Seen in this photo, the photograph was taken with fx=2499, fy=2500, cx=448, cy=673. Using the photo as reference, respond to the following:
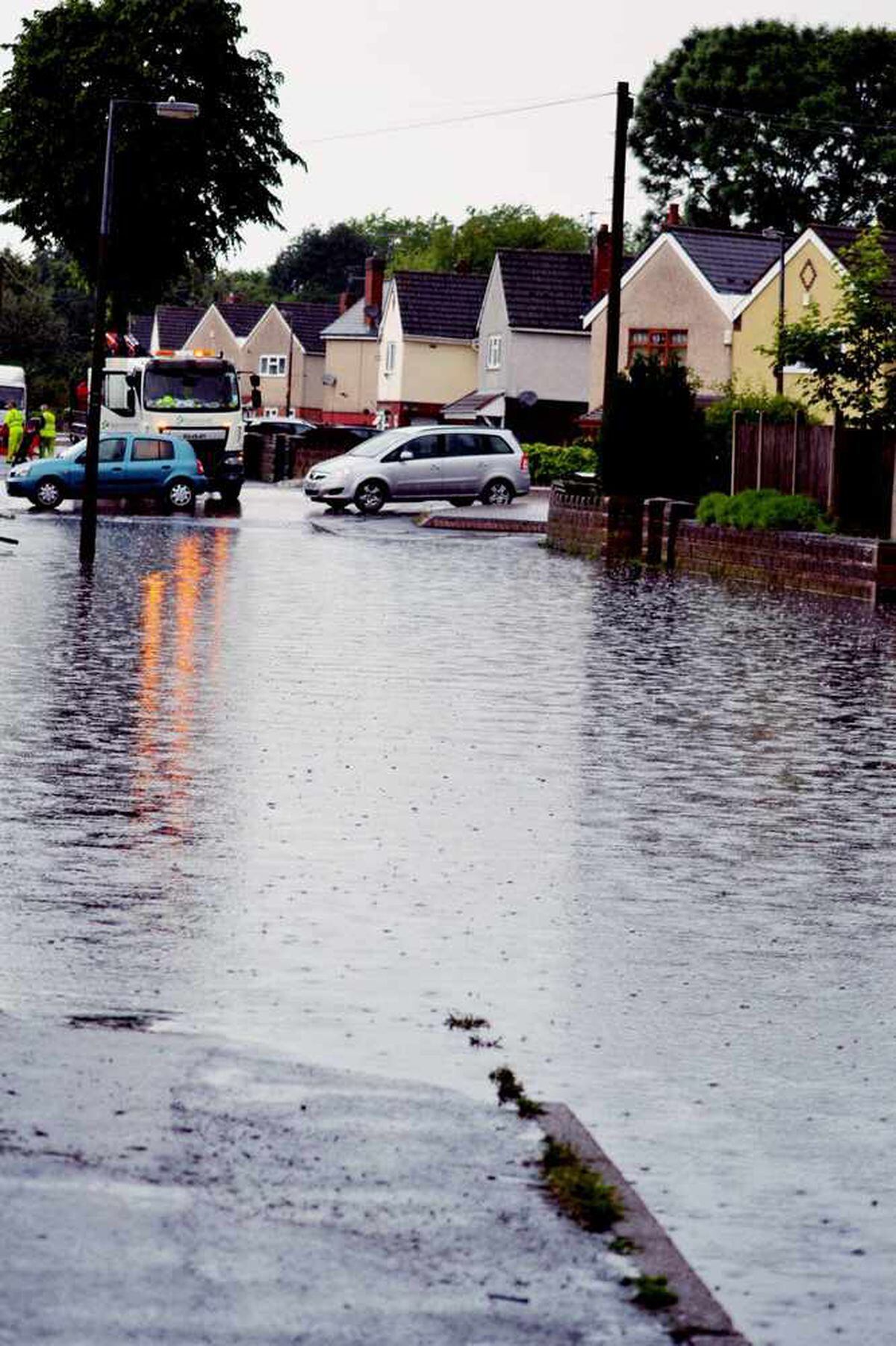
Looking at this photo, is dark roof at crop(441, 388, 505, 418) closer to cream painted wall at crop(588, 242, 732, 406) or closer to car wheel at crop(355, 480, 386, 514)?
cream painted wall at crop(588, 242, 732, 406)

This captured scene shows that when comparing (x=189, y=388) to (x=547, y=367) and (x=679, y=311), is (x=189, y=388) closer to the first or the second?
(x=679, y=311)

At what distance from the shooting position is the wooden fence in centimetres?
3328

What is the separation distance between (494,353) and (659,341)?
54.9 feet

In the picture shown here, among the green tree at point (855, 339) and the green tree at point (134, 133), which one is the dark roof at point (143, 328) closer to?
the green tree at point (134, 133)

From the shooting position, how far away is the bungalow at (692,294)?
255 ft

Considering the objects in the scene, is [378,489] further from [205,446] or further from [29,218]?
[29,218]

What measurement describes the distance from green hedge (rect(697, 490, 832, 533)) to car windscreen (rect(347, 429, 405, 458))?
18.5m

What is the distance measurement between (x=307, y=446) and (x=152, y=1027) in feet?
225

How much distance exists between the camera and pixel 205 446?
169ft

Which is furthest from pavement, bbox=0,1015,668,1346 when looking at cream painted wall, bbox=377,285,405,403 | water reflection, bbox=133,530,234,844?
cream painted wall, bbox=377,285,405,403

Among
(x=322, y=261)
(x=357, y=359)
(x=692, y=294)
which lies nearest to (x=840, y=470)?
(x=692, y=294)

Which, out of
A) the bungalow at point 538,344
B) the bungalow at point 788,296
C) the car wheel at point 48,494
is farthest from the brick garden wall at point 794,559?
the bungalow at point 538,344

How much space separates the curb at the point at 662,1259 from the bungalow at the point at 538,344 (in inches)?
3359

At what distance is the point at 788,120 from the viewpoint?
101 m
